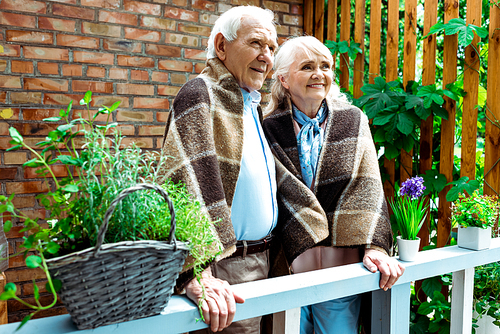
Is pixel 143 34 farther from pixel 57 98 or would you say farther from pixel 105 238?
pixel 105 238

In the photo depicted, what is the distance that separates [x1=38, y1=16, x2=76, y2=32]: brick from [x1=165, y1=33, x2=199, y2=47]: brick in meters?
0.55

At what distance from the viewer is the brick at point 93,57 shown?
2203 mm

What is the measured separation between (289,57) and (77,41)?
1.35 metres

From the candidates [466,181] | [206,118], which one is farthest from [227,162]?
[466,181]

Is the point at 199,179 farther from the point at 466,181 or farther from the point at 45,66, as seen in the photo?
the point at 45,66

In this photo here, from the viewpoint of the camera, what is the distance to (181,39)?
248 centimetres

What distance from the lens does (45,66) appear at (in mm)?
2137

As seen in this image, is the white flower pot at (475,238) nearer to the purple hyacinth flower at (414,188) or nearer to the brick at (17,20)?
the purple hyacinth flower at (414,188)

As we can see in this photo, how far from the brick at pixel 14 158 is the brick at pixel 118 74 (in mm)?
659

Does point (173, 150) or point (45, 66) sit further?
point (45, 66)

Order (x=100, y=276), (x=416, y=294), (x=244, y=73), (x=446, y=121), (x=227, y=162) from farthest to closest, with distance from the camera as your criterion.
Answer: (x=416, y=294) → (x=446, y=121) → (x=244, y=73) → (x=227, y=162) → (x=100, y=276)

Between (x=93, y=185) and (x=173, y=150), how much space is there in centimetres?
35

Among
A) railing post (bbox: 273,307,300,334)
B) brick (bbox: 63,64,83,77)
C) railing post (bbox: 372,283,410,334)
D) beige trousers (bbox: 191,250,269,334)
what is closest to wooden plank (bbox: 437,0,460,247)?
railing post (bbox: 372,283,410,334)

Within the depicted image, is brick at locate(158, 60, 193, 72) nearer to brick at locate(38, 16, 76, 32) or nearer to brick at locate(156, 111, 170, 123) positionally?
brick at locate(156, 111, 170, 123)
